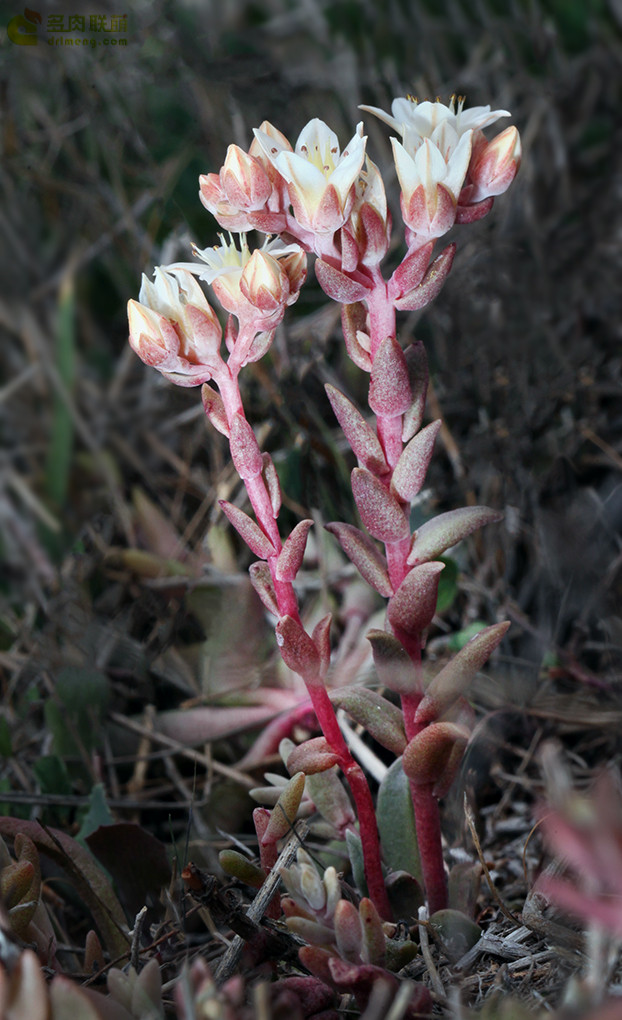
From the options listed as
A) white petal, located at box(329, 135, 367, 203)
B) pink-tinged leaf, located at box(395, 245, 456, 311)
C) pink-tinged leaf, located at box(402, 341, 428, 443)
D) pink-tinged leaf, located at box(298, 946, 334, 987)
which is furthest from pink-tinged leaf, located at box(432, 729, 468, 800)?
white petal, located at box(329, 135, 367, 203)

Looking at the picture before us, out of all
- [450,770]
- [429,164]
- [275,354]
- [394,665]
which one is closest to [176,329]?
[429,164]

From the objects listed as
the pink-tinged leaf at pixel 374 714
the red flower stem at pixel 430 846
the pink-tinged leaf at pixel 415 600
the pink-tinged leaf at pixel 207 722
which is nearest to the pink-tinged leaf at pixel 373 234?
the pink-tinged leaf at pixel 415 600

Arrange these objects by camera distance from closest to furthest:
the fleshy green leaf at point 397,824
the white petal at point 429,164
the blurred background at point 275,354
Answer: the white petal at point 429,164
the fleshy green leaf at point 397,824
the blurred background at point 275,354

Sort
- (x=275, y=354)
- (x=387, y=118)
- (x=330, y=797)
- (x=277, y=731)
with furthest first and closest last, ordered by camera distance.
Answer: (x=275, y=354)
(x=277, y=731)
(x=330, y=797)
(x=387, y=118)

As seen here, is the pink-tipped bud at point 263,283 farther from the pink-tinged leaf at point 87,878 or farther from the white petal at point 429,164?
the pink-tinged leaf at point 87,878

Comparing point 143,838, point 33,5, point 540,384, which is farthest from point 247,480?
point 33,5

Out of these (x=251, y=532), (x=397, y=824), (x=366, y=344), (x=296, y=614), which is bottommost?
(x=397, y=824)

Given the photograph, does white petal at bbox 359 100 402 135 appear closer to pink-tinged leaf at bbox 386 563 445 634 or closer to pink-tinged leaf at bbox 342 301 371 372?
pink-tinged leaf at bbox 342 301 371 372

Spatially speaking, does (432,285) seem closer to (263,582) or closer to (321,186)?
(321,186)
